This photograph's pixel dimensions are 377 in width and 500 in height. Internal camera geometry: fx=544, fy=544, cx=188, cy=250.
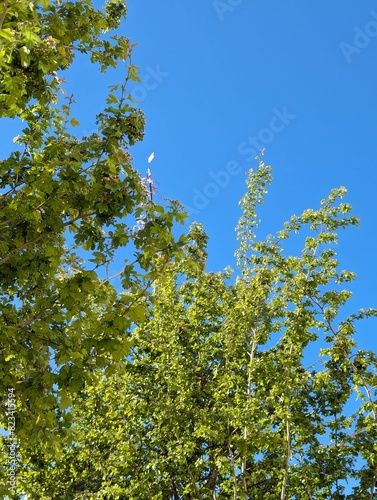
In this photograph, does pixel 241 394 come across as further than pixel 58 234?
Yes

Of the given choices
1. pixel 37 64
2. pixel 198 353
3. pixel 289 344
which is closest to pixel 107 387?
pixel 198 353

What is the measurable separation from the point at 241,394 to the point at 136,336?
A: 11.5ft

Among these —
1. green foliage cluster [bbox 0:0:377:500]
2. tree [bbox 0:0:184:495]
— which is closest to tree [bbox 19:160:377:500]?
green foliage cluster [bbox 0:0:377:500]

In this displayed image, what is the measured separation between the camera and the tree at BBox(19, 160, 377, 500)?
11102 millimetres

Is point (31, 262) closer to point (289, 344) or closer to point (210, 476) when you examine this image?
point (289, 344)

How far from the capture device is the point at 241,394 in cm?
1151

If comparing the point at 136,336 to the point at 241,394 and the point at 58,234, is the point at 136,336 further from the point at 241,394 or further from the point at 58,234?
the point at 58,234

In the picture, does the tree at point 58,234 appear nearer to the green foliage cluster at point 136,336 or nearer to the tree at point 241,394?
the green foliage cluster at point 136,336

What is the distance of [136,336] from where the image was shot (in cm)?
1385

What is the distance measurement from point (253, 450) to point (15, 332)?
675 centimetres

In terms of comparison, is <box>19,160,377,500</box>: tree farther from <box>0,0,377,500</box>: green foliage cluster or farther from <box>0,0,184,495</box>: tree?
<box>0,0,184,495</box>: tree

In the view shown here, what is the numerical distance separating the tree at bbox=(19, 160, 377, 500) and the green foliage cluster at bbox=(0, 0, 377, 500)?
0.05 metres

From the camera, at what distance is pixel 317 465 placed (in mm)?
11062

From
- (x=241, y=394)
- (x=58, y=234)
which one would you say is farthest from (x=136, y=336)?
(x=58, y=234)
